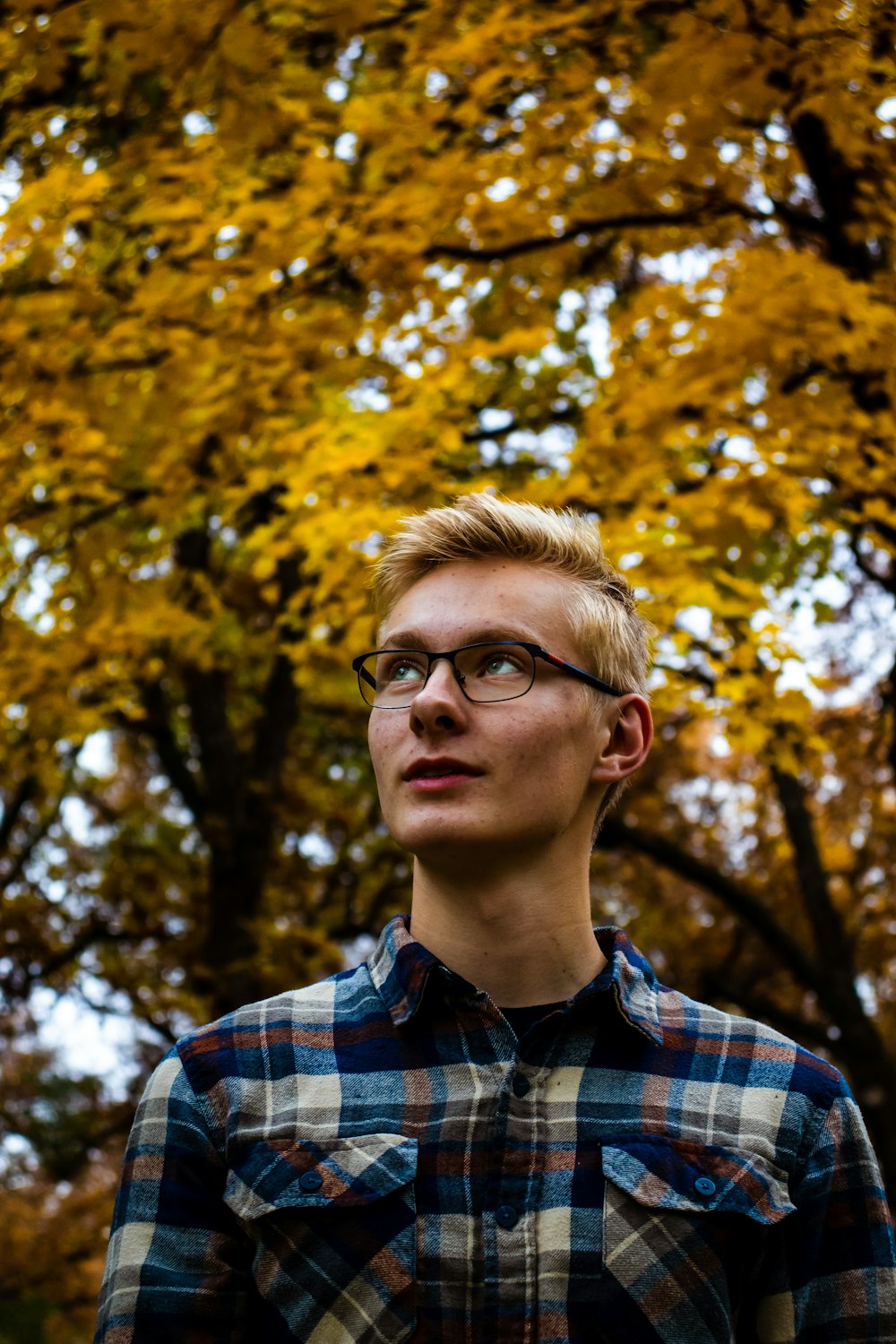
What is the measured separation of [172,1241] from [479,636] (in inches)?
33.9

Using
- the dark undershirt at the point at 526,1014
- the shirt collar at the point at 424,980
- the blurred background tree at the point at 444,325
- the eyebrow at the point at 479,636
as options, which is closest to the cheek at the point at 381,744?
the eyebrow at the point at 479,636

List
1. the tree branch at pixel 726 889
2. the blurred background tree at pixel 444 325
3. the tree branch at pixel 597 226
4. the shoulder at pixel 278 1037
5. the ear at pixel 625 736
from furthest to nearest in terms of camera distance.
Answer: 1. the tree branch at pixel 726 889
2. the tree branch at pixel 597 226
3. the blurred background tree at pixel 444 325
4. the ear at pixel 625 736
5. the shoulder at pixel 278 1037

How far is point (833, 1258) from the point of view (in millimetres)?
1731

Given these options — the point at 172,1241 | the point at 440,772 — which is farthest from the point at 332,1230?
the point at 440,772

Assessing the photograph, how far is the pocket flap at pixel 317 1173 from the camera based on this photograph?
1667mm

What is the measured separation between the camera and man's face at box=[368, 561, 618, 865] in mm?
1819

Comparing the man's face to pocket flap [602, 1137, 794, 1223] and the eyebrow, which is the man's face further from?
pocket flap [602, 1137, 794, 1223]

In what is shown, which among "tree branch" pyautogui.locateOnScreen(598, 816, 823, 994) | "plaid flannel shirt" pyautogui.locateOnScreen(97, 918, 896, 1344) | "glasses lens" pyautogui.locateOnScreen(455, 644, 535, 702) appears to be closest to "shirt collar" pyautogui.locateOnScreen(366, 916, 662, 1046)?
"plaid flannel shirt" pyautogui.locateOnScreen(97, 918, 896, 1344)

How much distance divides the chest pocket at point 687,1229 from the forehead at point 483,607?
0.69 m

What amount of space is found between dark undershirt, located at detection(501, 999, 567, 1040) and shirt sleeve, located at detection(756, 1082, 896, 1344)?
14.9 inches

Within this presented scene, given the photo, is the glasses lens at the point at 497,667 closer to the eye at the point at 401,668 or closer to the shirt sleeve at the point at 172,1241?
the eye at the point at 401,668

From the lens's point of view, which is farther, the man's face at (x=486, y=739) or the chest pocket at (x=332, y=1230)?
the man's face at (x=486, y=739)

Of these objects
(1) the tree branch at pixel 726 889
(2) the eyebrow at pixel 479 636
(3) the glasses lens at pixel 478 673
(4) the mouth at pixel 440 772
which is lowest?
(1) the tree branch at pixel 726 889

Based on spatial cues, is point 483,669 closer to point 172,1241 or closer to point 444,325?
point 172,1241
